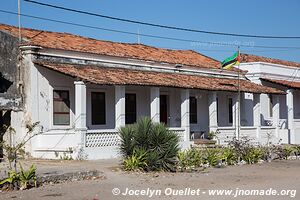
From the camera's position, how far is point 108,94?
73.4ft

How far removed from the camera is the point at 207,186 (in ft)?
40.8

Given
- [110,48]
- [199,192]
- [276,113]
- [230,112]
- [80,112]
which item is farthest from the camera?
[230,112]

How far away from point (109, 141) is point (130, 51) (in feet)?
23.0

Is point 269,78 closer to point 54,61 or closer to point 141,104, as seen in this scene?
point 141,104

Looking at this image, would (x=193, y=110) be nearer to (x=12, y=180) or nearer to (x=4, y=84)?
(x=4, y=84)

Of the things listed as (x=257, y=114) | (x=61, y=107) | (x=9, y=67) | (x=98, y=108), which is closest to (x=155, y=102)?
(x=98, y=108)

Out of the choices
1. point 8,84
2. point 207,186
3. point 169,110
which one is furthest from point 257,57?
point 207,186

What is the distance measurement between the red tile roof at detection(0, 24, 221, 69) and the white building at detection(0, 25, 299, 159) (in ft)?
0.28

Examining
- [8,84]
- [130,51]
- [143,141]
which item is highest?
[130,51]

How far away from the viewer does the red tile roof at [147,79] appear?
62.8 ft

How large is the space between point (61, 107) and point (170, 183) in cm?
881

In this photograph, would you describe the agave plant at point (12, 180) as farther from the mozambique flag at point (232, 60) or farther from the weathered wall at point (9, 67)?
the mozambique flag at point (232, 60)

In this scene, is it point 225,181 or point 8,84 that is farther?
point 8,84

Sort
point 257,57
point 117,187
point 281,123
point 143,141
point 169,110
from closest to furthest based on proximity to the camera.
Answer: point 117,187 → point 143,141 → point 169,110 → point 281,123 → point 257,57
